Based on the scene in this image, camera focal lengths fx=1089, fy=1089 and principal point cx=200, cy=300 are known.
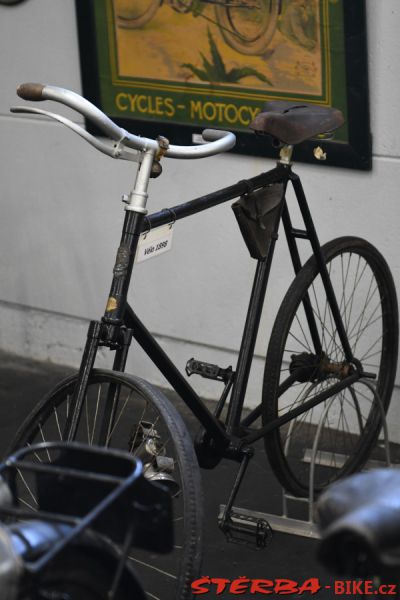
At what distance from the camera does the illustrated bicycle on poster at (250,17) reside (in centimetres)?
428

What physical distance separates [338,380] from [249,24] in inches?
59.1

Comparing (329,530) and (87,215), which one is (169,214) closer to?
(329,530)

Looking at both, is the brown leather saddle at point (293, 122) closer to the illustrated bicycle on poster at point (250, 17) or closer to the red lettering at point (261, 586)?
the illustrated bicycle on poster at point (250, 17)

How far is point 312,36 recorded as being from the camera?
4273mm

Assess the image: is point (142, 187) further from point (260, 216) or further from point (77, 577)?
point (77, 577)

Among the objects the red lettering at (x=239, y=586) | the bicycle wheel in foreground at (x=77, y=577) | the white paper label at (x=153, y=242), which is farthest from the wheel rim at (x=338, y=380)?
the bicycle wheel in foreground at (x=77, y=577)

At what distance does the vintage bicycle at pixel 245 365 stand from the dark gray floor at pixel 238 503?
110mm

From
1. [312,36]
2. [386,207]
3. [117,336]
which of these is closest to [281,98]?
[312,36]

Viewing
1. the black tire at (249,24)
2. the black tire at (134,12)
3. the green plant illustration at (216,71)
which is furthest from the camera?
the black tire at (134,12)

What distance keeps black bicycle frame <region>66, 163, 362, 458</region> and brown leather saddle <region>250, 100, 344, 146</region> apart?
0.42 feet

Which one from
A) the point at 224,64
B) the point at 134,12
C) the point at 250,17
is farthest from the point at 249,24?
the point at 134,12

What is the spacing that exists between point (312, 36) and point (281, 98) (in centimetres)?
29

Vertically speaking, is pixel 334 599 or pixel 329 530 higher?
pixel 329 530

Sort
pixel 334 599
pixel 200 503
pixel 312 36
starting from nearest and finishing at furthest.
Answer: pixel 200 503, pixel 334 599, pixel 312 36
